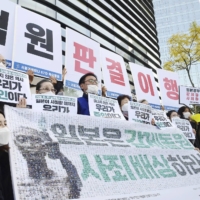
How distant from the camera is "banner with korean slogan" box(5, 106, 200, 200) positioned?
143 cm

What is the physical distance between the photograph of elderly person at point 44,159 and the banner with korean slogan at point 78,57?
5.35 feet

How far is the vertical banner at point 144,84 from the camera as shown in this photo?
14.3 ft

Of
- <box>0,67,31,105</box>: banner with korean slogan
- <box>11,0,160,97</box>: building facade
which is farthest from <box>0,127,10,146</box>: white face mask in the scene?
<box>11,0,160,97</box>: building facade

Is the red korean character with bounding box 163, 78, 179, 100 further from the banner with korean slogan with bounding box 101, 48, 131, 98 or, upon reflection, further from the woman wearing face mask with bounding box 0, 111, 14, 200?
the woman wearing face mask with bounding box 0, 111, 14, 200

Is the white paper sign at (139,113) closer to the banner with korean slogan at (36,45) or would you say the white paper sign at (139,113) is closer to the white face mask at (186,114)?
the banner with korean slogan at (36,45)

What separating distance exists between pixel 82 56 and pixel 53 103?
150cm

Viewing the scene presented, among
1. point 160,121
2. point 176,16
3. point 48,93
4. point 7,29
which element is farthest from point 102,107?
point 176,16

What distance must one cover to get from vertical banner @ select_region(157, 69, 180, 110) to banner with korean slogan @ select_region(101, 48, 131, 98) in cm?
106

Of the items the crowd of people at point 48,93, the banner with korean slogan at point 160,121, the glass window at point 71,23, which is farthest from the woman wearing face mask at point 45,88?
the glass window at point 71,23

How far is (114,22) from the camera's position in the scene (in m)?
25.3

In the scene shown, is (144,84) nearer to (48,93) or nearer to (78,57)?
(78,57)

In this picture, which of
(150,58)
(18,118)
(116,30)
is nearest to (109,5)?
(116,30)

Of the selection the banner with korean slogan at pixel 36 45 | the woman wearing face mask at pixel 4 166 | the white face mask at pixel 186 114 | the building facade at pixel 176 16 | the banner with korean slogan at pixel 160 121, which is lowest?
the woman wearing face mask at pixel 4 166

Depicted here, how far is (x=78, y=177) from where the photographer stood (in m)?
1.55
